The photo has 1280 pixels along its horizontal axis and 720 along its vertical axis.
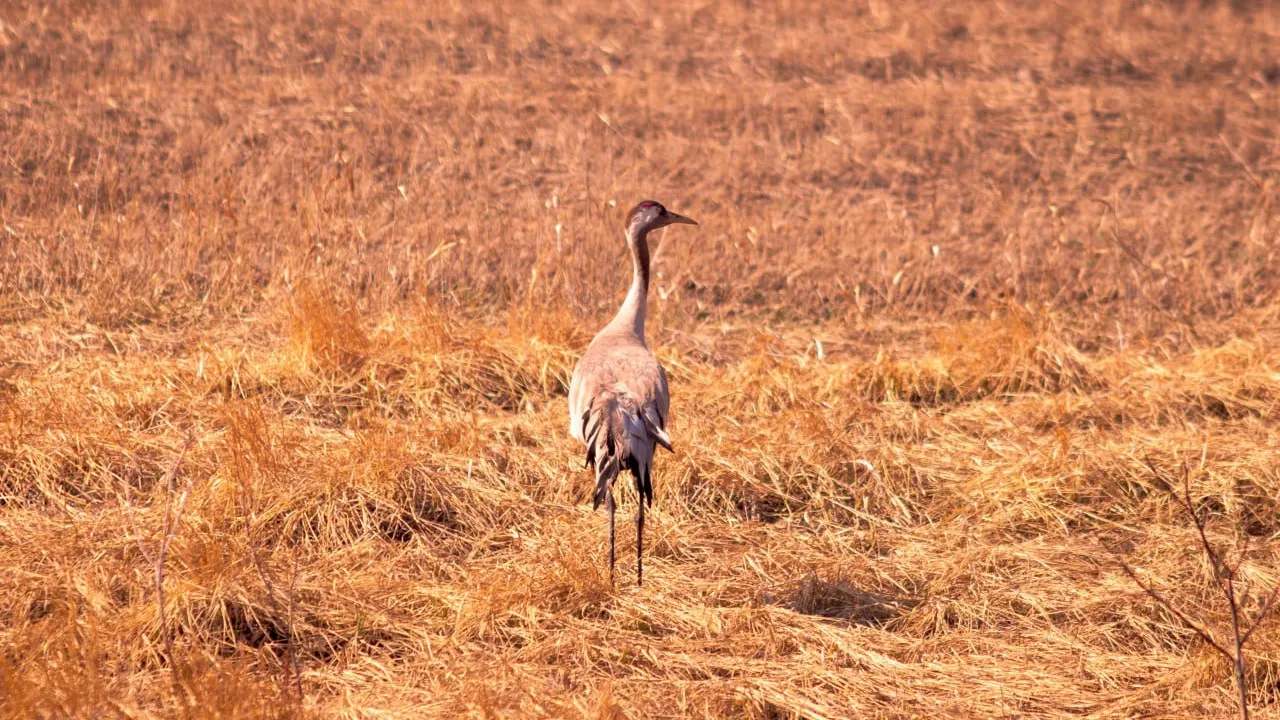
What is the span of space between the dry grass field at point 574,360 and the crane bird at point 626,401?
43 centimetres

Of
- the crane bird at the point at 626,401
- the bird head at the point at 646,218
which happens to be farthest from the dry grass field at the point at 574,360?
the bird head at the point at 646,218

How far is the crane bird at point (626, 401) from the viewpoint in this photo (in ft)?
15.8

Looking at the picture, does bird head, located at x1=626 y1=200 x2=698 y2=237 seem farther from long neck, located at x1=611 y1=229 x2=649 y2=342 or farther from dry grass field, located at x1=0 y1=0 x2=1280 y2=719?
dry grass field, located at x1=0 y1=0 x2=1280 y2=719

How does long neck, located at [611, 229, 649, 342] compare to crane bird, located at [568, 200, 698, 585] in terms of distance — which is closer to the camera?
crane bird, located at [568, 200, 698, 585]

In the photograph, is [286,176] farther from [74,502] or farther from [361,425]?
[74,502]

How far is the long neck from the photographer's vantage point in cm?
588

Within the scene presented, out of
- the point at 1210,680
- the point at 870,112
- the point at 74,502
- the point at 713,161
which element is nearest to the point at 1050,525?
the point at 1210,680

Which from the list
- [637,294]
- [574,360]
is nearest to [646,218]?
[637,294]

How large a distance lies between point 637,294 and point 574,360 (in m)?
1.58

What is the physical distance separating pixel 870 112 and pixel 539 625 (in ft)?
33.5

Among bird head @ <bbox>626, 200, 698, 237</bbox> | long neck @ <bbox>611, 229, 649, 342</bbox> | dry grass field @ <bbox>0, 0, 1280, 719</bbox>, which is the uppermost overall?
bird head @ <bbox>626, 200, 698, 237</bbox>

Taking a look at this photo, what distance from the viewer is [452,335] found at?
7.55 meters

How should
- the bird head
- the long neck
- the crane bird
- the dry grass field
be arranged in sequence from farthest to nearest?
the bird head
the long neck
the crane bird
the dry grass field

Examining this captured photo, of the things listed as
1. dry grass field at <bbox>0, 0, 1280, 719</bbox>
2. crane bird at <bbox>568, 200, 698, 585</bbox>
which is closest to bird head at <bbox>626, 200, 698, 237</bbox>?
Answer: crane bird at <bbox>568, 200, 698, 585</bbox>
